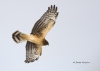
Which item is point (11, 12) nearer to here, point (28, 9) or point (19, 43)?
point (28, 9)

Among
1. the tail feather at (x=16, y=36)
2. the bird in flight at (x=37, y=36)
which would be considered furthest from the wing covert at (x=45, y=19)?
the tail feather at (x=16, y=36)

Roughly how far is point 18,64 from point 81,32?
1.83ft

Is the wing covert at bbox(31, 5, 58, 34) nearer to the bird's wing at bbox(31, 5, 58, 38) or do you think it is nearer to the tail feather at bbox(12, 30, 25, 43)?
the bird's wing at bbox(31, 5, 58, 38)

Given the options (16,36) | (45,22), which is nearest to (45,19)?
(45,22)

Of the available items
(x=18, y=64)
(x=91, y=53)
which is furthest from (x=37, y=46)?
(x=91, y=53)

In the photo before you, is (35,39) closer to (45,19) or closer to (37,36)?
(37,36)

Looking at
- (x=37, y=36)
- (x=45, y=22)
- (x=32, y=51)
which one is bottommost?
(x=32, y=51)

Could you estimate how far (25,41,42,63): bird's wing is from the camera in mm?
1648

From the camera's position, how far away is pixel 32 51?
1.66 m

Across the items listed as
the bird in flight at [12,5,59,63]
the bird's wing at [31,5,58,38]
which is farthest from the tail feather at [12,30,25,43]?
the bird's wing at [31,5,58,38]

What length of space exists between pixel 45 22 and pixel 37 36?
0.41 ft

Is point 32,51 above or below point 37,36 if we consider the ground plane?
below

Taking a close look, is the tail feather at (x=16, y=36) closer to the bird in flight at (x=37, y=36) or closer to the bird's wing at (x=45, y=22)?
the bird in flight at (x=37, y=36)

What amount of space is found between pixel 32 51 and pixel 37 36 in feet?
0.40
